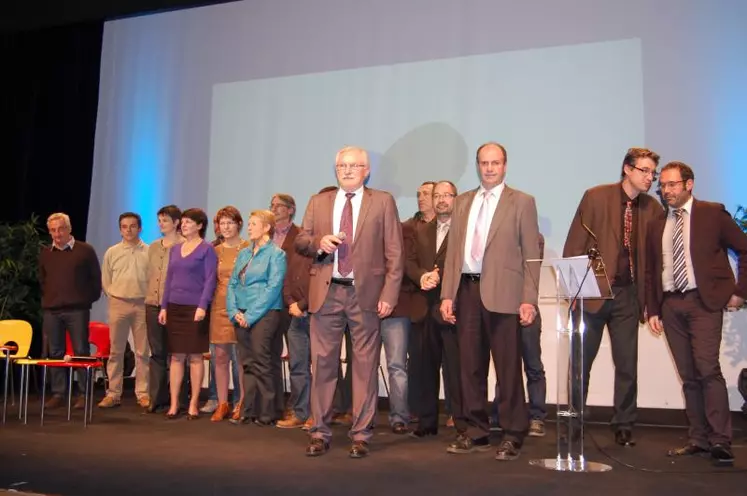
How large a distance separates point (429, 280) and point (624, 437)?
4.86 ft

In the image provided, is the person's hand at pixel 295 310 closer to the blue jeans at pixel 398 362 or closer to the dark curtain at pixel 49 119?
the blue jeans at pixel 398 362

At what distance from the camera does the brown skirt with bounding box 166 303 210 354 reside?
18.2ft

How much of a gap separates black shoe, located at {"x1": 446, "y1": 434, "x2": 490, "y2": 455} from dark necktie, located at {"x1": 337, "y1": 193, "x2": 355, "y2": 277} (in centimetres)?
111

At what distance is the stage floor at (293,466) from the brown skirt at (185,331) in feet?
2.28

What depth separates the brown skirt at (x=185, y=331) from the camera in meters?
5.56

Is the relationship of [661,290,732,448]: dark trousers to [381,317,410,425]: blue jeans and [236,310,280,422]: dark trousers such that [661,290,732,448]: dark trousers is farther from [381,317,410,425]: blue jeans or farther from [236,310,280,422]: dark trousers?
[236,310,280,422]: dark trousers

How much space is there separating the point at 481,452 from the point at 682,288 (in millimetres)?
1407

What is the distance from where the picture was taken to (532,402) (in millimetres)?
5121

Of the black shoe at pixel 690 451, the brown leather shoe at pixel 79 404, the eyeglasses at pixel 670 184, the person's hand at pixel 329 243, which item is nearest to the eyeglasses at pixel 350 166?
the person's hand at pixel 329 243

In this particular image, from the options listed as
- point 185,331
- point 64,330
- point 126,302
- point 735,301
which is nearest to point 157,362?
point 185,331

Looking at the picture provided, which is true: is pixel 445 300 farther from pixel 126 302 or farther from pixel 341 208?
pixel 126 302

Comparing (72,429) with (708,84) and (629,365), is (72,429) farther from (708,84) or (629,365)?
(708,84)

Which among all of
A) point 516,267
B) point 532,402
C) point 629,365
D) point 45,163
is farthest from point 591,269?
point 45,163

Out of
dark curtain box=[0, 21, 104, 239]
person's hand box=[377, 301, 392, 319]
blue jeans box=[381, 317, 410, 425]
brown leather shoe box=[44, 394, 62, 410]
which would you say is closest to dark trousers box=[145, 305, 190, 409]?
brown leather shoe box=[44, 394, 62, 410]
